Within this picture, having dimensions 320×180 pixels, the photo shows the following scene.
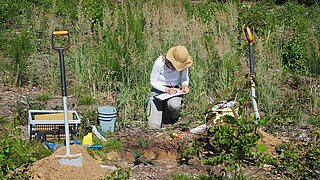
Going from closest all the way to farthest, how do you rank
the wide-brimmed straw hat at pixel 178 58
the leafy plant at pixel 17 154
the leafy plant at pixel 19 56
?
the leafy plant at pixel 17 154, the wide-brimmed straw hat at pixel 178 58, the leafy plant at pixel 19 56

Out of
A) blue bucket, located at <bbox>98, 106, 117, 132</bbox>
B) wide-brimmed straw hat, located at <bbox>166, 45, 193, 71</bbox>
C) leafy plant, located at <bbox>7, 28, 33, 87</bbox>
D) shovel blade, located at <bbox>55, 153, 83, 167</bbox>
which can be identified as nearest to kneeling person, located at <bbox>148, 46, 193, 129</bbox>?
wide-brimmed straw hat, located at <bbox>166, 45, 193, 71</bbox>

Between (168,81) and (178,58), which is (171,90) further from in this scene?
(178,58)

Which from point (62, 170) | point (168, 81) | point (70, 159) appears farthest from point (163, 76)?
point (62, 170)

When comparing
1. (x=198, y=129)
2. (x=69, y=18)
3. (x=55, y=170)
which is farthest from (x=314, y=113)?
(x=69, y=18)

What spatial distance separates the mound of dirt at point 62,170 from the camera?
5.01 meters

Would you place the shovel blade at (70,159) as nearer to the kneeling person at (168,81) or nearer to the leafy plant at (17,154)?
the leafy plant at (17,154)

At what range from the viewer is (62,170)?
5039 mm

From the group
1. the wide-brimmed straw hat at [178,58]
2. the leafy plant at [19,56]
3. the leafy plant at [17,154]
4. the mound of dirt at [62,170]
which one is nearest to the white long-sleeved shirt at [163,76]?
the wide-brimmed straw hat at [178,58]

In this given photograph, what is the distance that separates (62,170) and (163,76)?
80.6 inches

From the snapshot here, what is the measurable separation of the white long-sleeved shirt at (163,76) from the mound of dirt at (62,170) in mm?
1665

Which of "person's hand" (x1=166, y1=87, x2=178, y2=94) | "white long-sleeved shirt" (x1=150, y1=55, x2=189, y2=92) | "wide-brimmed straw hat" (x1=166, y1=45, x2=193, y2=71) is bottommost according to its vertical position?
"person's hand" (x1=166, y1=87, x2=178, y2=94)

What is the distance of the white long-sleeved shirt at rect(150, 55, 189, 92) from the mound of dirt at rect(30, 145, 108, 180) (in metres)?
1.67

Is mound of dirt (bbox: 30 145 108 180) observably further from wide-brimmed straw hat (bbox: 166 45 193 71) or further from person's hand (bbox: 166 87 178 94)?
wide-brimmed straw hat (bbox: 166 45 193 71)

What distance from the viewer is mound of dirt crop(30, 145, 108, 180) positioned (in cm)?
501
